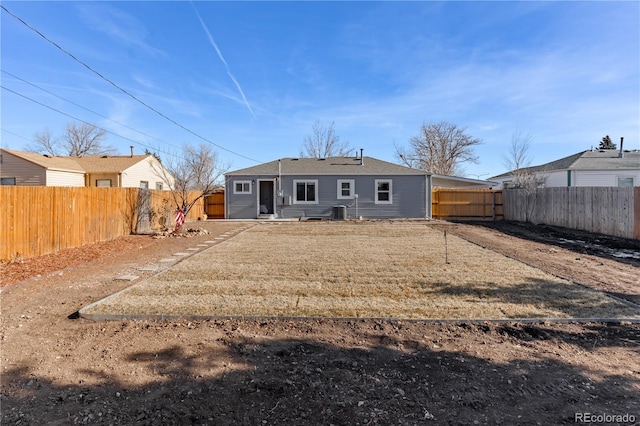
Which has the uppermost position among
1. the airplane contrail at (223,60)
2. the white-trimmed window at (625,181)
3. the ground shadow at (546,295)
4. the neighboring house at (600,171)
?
the airplane contrail at (223,60)

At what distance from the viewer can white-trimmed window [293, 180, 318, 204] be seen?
20312 mm

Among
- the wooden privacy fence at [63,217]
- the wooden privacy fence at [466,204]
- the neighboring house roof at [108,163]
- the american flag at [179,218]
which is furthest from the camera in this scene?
the neighboring house roof at [108,163]

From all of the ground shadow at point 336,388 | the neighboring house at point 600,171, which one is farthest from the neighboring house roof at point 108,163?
the neighboring house at point 600,171

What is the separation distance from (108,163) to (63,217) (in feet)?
55.7

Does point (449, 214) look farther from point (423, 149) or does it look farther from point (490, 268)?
point (423, 149)

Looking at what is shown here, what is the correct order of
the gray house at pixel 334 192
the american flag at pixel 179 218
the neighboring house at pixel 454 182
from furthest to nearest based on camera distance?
1. the neighboring house at pixel 454 182
2. the gray house at pixel 334 192
3. the american flag at pixel 179 218

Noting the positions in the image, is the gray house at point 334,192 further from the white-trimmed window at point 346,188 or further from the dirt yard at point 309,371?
the dirt yard at point 309,371

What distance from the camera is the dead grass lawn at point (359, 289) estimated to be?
4375 mm

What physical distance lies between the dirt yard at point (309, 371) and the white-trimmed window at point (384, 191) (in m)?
16.4

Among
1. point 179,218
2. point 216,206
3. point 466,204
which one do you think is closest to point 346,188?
point 466,204

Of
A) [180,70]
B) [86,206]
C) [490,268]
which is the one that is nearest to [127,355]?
[490,268]

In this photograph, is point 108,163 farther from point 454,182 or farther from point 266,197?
point 454,182

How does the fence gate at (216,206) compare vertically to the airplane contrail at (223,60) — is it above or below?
below

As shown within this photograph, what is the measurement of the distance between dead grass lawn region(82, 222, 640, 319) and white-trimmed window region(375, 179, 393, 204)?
1152cm
